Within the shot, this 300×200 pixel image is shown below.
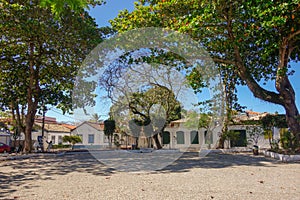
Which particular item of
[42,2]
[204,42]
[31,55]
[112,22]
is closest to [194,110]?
[204,42]

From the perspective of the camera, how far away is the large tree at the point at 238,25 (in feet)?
25.6

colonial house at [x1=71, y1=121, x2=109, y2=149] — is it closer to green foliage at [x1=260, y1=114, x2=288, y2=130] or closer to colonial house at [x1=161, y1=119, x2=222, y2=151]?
colonial house at [x1=161, y1=119, x2=222, y2=151]

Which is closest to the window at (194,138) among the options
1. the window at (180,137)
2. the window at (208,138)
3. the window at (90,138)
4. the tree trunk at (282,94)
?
the window at (180,137)

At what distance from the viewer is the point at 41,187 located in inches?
190

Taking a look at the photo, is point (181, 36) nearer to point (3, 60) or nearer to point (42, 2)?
point (42, 2)

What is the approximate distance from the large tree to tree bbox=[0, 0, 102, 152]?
1.90 metres

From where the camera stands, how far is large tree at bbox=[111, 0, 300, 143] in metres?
7.81

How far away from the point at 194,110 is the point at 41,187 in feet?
35.1

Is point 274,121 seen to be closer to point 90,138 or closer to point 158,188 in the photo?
point 158,188

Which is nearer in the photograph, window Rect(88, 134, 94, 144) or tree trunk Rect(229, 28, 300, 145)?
tree trunk Rect(229, 28, 300, 145)

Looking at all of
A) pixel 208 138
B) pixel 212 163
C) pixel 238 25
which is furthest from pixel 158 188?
pixel 208 138

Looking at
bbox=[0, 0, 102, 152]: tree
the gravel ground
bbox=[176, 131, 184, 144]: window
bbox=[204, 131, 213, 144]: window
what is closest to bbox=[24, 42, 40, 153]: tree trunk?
bbox=[0, 0, 102, 152]: tree

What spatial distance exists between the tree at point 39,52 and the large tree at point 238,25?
1.90 meters

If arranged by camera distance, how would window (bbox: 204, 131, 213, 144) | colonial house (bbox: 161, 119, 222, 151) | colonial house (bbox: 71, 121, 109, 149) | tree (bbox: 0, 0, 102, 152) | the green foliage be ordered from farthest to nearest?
colonial house (bbox: 71, 121, 109, 149)
colonial house (bbox: 161, 119, 222, 151)
window (bbox: 204, 131, 213, 144)
the green foliage
tree (bbox: 0, 0, 102, 152)
